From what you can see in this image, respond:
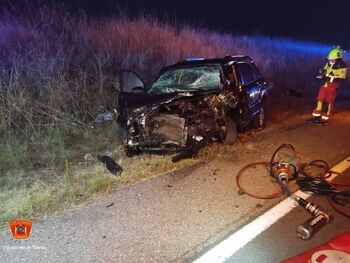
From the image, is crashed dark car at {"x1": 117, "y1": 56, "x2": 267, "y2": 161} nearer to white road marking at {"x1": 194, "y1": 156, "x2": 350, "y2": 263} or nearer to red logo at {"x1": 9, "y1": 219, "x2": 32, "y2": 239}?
white road marking at {"x1": 194, "y1": 156, "x2": 350, "y2": 263}

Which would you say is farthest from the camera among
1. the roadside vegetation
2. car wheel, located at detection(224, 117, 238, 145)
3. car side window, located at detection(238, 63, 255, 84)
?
car side window, located at detection(238, 63, 255, 84)

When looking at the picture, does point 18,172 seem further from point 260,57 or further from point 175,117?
point 260,57

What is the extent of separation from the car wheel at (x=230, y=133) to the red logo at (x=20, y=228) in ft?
12.3

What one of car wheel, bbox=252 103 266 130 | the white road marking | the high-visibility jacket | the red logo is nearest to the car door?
car wheel, bbox=252 103 266 130

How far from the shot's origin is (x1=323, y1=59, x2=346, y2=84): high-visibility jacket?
912cm

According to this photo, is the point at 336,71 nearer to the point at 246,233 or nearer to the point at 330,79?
the point at 330,79

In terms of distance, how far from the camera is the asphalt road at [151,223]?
3.36m

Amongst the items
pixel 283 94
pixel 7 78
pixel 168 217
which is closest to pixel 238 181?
pixel 168 217

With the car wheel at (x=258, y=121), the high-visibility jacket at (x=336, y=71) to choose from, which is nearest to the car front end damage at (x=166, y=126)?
the car wheel at (x=258, y=121)

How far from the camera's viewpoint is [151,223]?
391cm

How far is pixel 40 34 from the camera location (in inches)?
365

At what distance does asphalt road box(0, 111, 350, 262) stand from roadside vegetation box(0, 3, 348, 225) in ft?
1.28

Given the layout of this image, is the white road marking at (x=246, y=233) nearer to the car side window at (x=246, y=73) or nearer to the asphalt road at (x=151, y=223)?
the asphalt road at (x=151, y=223)

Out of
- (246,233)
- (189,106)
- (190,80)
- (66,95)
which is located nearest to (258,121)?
(190,80)
